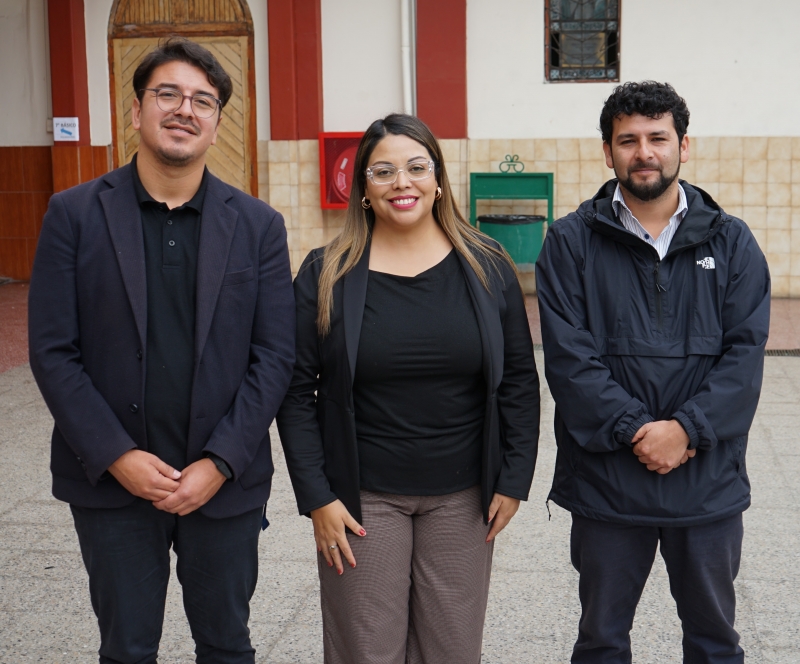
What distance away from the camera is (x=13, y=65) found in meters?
11.8

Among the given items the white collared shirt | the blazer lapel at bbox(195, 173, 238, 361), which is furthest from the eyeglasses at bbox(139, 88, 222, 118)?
the white collared shirt

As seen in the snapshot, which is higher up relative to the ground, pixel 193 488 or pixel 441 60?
pixel 441 60

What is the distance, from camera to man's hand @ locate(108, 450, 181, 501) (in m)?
2.61

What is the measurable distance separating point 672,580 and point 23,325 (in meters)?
8.14

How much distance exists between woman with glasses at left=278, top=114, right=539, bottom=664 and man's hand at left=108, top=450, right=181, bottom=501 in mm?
350

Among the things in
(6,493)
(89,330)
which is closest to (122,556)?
(89,330)

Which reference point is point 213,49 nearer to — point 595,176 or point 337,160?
point 337,160

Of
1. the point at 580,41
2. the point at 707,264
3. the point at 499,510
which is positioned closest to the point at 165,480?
the point at 499,510

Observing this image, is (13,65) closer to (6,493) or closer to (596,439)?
(6,493)

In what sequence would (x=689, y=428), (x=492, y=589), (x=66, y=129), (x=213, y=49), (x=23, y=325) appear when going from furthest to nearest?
(x=66, y=129), (x=213, y=49), (x=23, y=325), (x=492, y=589), (x=689, y=428)

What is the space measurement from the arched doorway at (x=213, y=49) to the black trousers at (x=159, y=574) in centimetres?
910

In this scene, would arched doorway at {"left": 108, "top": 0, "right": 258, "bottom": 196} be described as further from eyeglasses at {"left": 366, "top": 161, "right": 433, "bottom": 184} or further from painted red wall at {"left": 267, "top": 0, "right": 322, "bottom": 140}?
eyeglasses at {"left": 366, "top": 161, "right": 433, "bottom": 184}

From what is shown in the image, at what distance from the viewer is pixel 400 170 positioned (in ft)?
9.05

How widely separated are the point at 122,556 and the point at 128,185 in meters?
1.02
